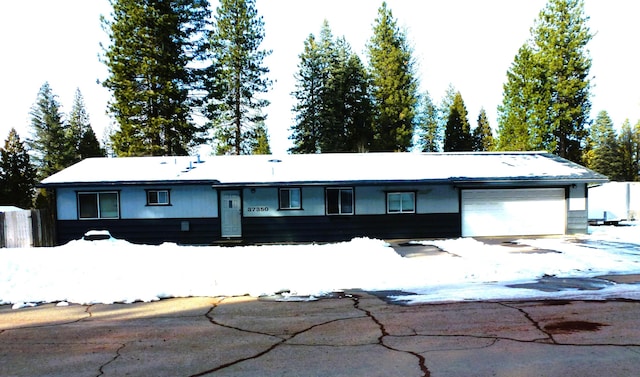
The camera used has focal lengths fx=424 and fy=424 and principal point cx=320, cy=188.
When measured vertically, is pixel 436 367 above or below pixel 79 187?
below

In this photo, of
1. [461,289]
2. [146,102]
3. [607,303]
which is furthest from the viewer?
[146,102]

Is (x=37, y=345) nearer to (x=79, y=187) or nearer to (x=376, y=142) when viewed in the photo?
(x=79, y=187)

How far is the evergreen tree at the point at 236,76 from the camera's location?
1216 inches

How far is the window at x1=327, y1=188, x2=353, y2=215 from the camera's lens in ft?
59.0

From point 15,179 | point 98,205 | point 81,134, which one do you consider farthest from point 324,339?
point 81,134

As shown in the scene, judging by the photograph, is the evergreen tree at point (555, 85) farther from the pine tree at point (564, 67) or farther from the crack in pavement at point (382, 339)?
the crack in pavement at point (382, 339)

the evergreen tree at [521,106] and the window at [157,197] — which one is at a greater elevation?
the evergreen tree at [521,106]

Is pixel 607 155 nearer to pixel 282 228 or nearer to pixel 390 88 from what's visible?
pixel 390 88

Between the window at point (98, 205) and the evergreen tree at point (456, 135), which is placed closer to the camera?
the window at point (98, 205)

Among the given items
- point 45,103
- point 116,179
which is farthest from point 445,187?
point 45,103

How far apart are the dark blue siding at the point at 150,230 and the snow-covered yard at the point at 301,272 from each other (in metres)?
3.21

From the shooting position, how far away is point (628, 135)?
59.5 meters

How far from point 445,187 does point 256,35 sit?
2032 centimetres

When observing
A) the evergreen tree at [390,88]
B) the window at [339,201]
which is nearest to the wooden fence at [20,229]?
the window at [339,201]
